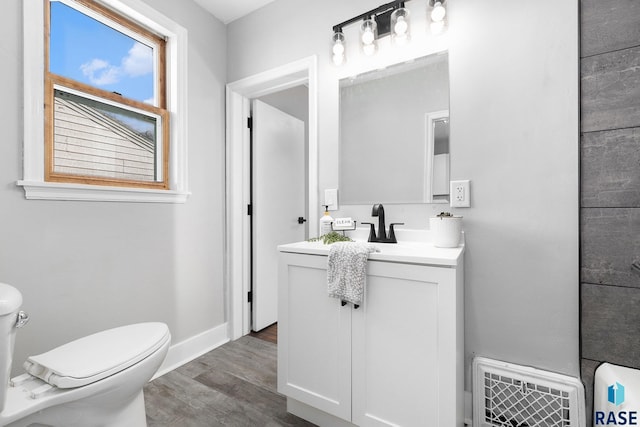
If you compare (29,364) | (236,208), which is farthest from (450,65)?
(29,364)

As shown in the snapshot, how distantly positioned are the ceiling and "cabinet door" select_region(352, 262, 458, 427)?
6.88 ft

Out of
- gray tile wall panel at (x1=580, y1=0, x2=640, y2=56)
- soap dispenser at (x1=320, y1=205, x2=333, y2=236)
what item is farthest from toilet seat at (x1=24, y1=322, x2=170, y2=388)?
gray tile wall panel at (x1=580, y1=0, x2=640, y2=56)

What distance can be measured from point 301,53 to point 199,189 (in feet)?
3.94

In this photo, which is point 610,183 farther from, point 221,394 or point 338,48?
point 221,394

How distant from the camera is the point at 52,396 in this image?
99cm

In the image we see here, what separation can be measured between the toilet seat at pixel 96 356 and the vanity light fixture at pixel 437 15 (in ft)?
6.47

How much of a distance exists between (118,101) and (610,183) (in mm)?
2509

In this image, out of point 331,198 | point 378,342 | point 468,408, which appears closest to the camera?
point 378,342

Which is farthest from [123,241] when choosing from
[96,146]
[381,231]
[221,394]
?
[381,231]

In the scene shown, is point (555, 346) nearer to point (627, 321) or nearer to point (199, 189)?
point (627, 321)

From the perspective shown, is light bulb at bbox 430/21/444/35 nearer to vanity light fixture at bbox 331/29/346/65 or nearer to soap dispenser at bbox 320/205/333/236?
vanity light fixture at bbox 331/29/346/65

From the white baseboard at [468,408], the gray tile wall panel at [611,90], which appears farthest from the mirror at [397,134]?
the white baseboard at [468,408]

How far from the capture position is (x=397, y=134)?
1711 mm

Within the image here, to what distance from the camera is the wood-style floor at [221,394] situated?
4.97 feet
